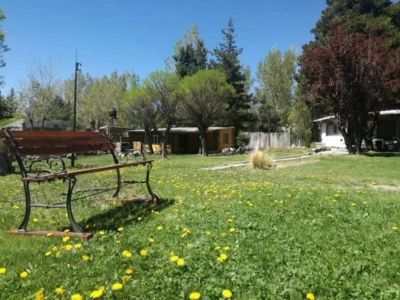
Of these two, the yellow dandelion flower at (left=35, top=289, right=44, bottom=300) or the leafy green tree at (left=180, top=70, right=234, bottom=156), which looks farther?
the leafy green tree at (left=180, top=70, right=234, bottom=156)

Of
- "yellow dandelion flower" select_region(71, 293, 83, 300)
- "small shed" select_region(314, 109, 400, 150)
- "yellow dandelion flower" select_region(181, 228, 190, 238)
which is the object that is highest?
"small shed" select_region(314, 109, 400, 150)

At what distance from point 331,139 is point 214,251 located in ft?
113

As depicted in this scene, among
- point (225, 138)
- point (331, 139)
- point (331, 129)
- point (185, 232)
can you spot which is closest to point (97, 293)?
point (185, 232)

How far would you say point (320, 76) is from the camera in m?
25.6

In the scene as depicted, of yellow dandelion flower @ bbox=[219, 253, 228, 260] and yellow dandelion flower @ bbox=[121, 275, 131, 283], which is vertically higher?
yellow dandelion flower @ bbox=[219, 253, 228, 260]

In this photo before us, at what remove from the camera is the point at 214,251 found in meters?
4.16

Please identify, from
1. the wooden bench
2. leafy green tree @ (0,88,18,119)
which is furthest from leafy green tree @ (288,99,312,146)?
the wooden bench

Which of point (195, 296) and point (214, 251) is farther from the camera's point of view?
point (214, 251)

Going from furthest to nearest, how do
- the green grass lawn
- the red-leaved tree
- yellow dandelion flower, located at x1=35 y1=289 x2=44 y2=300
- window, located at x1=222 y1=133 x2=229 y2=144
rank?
window, located at x1=222 y1=133 x2=229 y2=144 → the red-leaved tree → the green grass lawn → yellow dandelion flower, located at x1=35 y1=289 x2=44 y2=300

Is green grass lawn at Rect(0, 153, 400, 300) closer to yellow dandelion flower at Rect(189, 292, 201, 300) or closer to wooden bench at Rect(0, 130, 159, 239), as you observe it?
yellow dandelion flower at Rect(189, 292, 201, 300)

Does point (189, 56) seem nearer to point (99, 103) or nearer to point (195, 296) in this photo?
point (99, 103)

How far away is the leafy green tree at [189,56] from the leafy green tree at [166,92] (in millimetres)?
15264

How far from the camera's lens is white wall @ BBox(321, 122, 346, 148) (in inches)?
1379

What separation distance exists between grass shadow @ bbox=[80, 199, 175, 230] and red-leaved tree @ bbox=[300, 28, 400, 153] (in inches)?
800
